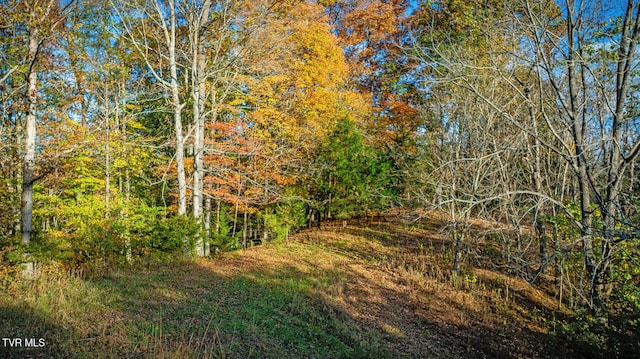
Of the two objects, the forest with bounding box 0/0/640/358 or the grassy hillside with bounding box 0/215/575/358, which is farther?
the forest with bounding box 0/0/640/358

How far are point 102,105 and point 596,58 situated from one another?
14830 mm

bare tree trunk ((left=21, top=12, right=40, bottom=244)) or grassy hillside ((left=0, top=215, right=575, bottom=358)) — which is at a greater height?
bare tree trunk ((left=21, top=12, right=40, bottom=244))

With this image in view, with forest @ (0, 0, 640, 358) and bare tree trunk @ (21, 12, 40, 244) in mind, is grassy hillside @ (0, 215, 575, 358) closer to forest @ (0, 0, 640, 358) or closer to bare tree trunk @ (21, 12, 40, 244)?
forest @ (0, 0, 640, 358)

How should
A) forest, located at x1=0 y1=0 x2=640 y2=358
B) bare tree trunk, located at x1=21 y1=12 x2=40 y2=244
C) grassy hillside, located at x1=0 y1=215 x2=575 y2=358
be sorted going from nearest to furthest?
grassy hillside, located at x1=0 y1=215 x2=575 y2=358, forest, located at x1=0 y1=0 x2=640 y2=358, bare tree trunk, located at x1=21 y1=12 x2=40 y2=244

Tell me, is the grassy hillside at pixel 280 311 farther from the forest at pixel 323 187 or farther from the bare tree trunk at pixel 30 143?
the bare tree trunk at pixel 30 143

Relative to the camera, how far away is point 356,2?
22781 millimetres

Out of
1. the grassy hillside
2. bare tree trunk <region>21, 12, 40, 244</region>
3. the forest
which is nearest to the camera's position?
the grassy hillside

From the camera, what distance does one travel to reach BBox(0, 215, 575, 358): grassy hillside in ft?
14.9

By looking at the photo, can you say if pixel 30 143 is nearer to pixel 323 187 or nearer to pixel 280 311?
pixel 280 311

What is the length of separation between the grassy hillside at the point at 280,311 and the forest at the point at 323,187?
2.1 inches

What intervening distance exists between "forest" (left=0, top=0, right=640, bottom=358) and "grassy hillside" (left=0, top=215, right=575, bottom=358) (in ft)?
0.17

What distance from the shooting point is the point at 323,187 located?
15.5 metres

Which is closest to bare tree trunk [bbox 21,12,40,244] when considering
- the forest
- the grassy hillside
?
the forest

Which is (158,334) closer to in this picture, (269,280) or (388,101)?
(269,280)
